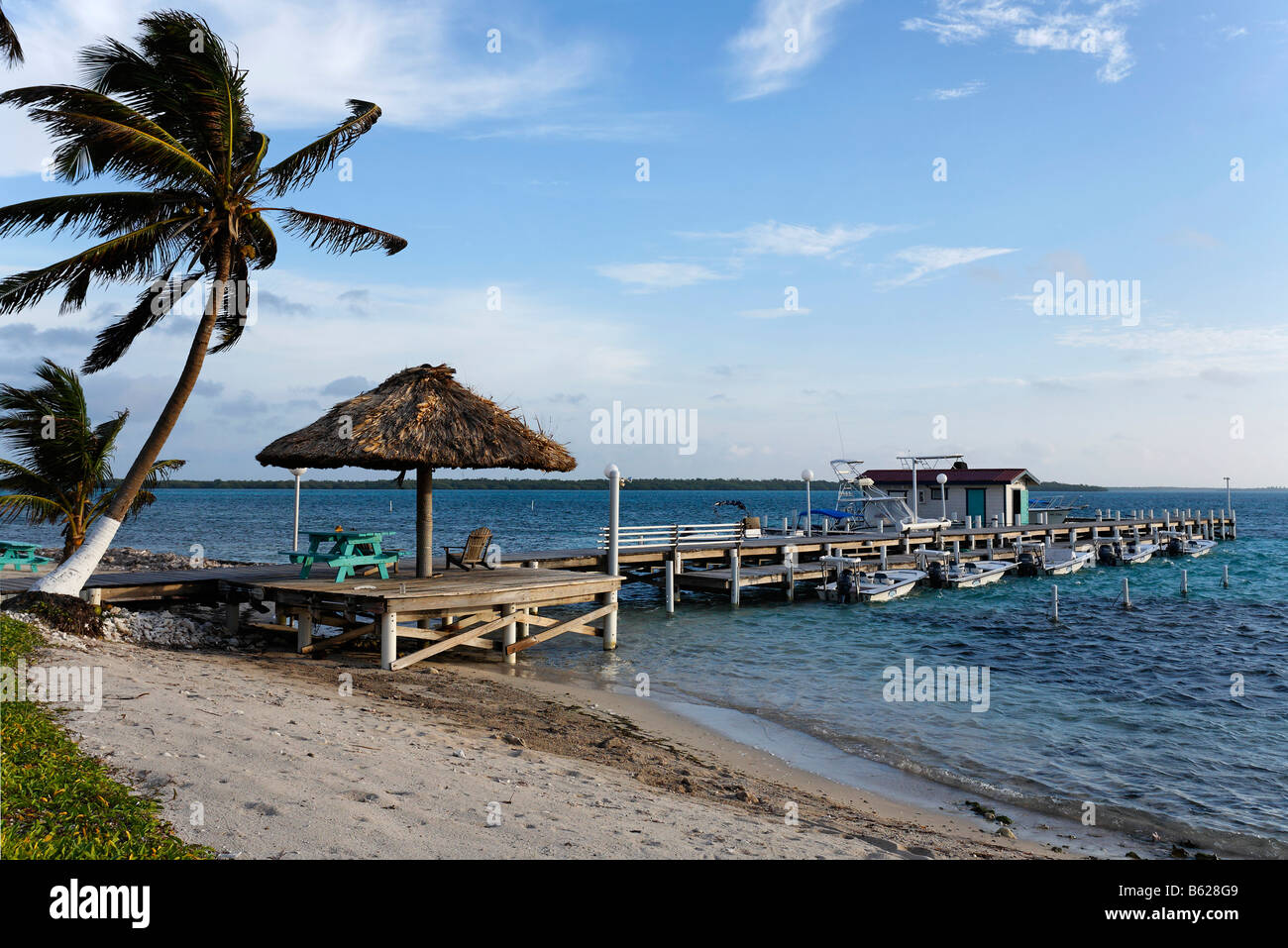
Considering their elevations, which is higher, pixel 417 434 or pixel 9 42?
pixel 9 42

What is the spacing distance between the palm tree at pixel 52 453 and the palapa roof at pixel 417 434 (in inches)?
162

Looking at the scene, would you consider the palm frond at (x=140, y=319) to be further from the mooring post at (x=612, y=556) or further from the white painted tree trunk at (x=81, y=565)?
the mooring post at (x=612, y=556)

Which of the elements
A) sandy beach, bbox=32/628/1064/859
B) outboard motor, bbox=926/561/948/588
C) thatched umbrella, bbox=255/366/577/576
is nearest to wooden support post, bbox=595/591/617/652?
thatched umbrella, bbox=255/366/577/576

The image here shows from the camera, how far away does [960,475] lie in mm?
43969

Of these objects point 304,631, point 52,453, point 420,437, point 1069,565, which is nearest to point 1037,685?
point 420,437

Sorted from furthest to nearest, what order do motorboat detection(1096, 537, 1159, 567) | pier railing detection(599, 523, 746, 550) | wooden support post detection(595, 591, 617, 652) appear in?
motorboat detection(1096, 537, 1159, 567) < pier railing detection(599, 523, 746, 550) < wooden support post detection(595, 591, 617, 652)

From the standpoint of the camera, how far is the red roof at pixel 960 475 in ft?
140

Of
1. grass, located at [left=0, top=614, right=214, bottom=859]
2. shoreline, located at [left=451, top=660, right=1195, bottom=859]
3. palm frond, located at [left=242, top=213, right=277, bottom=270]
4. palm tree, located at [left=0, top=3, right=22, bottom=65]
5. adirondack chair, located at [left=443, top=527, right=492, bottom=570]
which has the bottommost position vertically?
shoreline, located at [left=451, top=660, right=1195, bottom=859]

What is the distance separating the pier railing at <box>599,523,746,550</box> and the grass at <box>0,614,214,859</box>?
17.7 m

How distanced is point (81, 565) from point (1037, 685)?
17729mm

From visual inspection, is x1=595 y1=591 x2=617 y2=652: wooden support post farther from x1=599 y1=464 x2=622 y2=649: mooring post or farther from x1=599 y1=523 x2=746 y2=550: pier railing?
x1=599 y1=523 x2=746 y2=550: pier railing

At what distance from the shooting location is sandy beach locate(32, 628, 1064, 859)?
222 inches

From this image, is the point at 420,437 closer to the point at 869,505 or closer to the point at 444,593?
the point at 444,593

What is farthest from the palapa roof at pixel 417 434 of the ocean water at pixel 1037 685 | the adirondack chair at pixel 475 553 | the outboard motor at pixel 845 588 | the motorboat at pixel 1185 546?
the motorboat at pixel 1185 546
